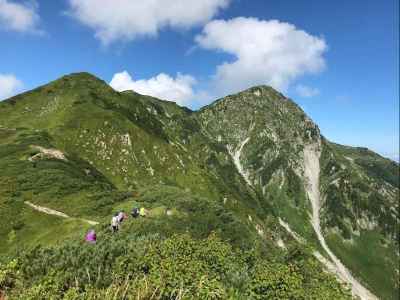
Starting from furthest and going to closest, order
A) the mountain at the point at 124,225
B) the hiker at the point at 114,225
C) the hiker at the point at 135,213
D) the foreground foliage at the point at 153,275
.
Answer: the hiker at the point at 135,213
the hiker at the point at 114,225
the mountain at the point at 124,225
the foreground foliage at the point at 153,275

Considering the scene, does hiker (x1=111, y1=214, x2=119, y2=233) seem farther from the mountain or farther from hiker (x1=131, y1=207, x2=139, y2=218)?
hiker (x1=131, y1=207, x2=139, y2=218)

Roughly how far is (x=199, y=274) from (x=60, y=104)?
166456mm

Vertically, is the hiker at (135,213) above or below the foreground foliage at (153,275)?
above

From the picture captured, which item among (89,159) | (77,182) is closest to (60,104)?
(89,159)

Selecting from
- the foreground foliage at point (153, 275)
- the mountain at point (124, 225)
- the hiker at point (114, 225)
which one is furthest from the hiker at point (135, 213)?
the foreground foliage at point (153, 275)

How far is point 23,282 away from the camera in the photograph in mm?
17609

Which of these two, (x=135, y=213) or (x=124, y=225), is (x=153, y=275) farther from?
(x=135, y=213)

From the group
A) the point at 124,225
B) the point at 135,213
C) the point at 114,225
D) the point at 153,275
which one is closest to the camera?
the point at 153,275

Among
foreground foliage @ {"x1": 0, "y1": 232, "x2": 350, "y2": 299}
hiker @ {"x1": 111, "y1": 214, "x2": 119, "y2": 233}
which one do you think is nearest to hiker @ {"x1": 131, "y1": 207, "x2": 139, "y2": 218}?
hiker @ {"x1": 111, "y1": 214, "x2": 119, "y2": 233}

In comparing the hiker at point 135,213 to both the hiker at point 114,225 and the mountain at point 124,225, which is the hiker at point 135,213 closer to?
the mountain at point 124,225


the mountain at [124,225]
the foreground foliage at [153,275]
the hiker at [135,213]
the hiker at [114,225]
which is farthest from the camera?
the hiker at [135,213]

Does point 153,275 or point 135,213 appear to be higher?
point 135,213

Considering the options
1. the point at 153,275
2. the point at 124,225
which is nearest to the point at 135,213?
the point at 124,225

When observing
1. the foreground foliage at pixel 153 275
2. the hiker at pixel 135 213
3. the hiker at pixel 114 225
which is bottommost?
the foreground foliage at pixel 153 275
